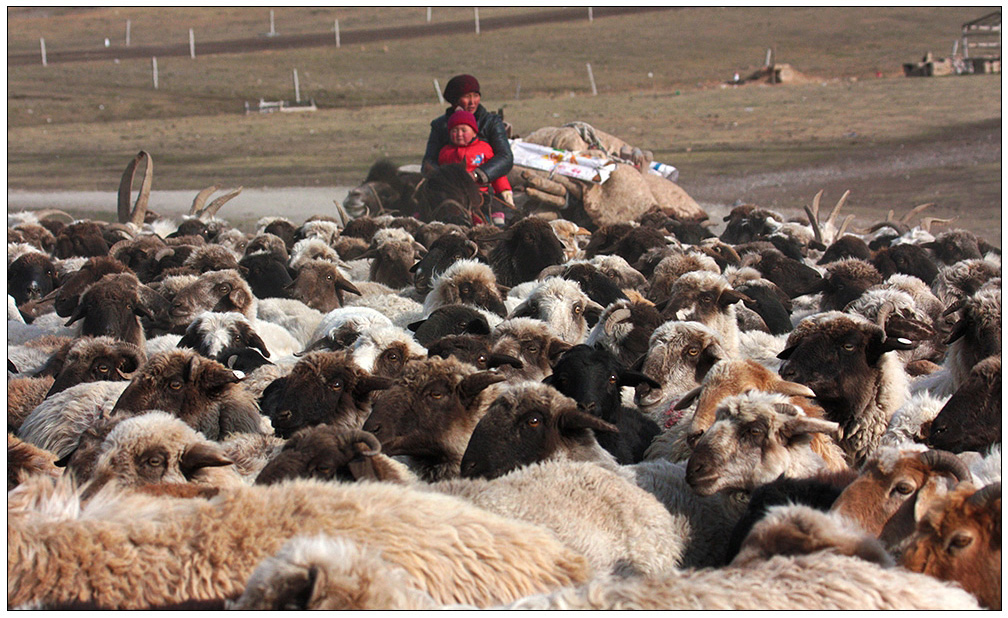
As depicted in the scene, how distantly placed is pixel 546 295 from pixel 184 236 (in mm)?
6404

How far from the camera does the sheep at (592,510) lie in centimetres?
377

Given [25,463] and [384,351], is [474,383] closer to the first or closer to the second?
[384,351]

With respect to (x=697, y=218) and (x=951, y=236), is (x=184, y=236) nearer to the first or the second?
(x=697, y=218)

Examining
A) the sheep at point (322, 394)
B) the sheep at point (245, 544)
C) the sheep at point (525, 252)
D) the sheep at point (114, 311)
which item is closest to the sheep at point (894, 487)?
the sheep at point (245, 544)

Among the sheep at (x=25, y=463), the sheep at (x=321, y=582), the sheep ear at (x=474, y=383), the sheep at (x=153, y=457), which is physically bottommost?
the sheep at (x=25, y=463)

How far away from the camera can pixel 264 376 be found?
5.73m

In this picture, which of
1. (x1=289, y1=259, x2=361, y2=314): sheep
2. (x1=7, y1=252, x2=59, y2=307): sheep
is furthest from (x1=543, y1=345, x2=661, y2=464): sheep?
(x1=7, y1=252, x2=59, y2=307): sheep

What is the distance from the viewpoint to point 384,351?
5852 millimetres

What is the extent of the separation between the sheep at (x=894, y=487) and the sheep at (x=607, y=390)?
4.73 feet

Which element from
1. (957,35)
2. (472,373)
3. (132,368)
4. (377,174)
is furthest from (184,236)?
(957,35)

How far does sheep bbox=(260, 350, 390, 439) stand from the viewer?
4.93 m

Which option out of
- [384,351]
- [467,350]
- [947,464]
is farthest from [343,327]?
[947,464]

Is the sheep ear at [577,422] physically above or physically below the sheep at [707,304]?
above

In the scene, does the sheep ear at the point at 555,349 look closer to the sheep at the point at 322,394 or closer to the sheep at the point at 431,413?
the sheep at the point at 431,413
